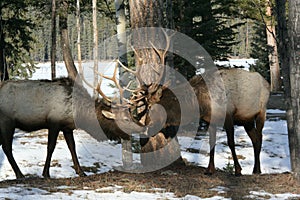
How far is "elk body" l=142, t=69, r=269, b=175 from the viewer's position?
26.0 feet

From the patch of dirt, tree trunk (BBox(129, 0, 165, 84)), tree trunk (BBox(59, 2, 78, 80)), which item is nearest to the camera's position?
the patch of dirt

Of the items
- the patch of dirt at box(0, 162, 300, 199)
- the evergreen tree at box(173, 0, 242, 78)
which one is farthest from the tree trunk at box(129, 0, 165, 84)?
the evergreen tree at box(173, 0, 242, 78)

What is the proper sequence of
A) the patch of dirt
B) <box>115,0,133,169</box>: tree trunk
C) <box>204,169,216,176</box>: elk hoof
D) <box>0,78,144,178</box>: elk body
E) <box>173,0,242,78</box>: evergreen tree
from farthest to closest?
<box>173,0,242,78</box>: evergreen tree < <box>115,0,133,169</box>: tree trunk < <box>0,78,144,178</box>: elk body < <box>204,169,216,176</box>: elk hoof < the patch of dirt

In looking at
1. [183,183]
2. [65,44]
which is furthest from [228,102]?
[65,44]

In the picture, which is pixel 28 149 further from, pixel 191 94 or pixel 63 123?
pixel 191 94

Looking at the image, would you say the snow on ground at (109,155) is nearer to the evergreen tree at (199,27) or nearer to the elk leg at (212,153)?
the elk leg at (212,153)

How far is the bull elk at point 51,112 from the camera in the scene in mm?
7895

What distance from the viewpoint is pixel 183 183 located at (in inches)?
257

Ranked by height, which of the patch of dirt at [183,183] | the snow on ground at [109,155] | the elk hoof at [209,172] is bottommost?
the snow on ground at [109,155]

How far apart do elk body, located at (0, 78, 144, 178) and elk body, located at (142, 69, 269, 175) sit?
2.22 ft

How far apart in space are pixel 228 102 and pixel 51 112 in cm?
318

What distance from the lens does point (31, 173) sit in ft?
32.5

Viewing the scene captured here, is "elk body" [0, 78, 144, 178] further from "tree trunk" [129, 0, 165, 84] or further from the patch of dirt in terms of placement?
the patch of dirt

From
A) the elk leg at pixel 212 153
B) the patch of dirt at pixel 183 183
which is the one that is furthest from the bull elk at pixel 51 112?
the elk leg at pixel 212 153
